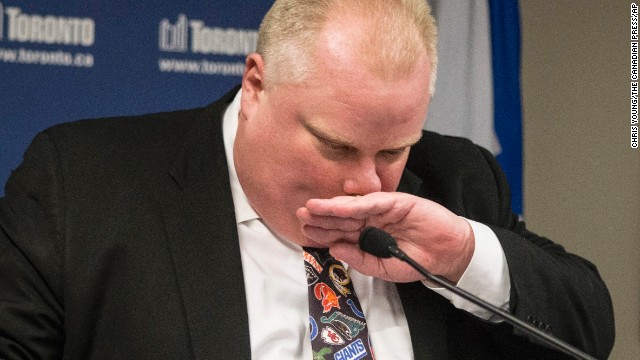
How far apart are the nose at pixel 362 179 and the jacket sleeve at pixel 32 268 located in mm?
571

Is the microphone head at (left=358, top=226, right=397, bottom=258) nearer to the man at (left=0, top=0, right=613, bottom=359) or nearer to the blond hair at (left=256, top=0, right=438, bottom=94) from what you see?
the man at (left=0, top=0, right=613, bottom=359)

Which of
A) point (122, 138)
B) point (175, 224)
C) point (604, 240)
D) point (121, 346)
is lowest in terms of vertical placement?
point (604, 240)

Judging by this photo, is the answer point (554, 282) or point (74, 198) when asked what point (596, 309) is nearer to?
point (554, 282)

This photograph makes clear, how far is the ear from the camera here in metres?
1.84

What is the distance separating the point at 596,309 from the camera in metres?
2.08

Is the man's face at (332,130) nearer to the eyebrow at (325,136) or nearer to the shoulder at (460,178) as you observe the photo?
the eyebrow at (325,136)

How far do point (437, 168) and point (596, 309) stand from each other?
0.48m

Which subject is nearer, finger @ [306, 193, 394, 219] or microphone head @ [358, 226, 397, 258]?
microphone head @ [358, 226, 397, 258]

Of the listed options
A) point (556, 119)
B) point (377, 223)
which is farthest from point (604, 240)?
point (377, 223)

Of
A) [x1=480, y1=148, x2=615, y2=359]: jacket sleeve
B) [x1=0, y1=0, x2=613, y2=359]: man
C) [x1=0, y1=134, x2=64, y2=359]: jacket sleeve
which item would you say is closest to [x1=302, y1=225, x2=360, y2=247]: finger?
[x1=0, y1=0, x2=613, y2=359]: man

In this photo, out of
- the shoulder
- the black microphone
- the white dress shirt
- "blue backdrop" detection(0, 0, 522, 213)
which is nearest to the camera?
the black microphone

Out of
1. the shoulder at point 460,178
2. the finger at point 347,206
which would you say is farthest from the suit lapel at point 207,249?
the shoulder at point 460,178

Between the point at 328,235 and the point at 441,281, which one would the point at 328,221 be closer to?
the point at 328,235

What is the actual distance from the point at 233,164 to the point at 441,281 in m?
0.66
